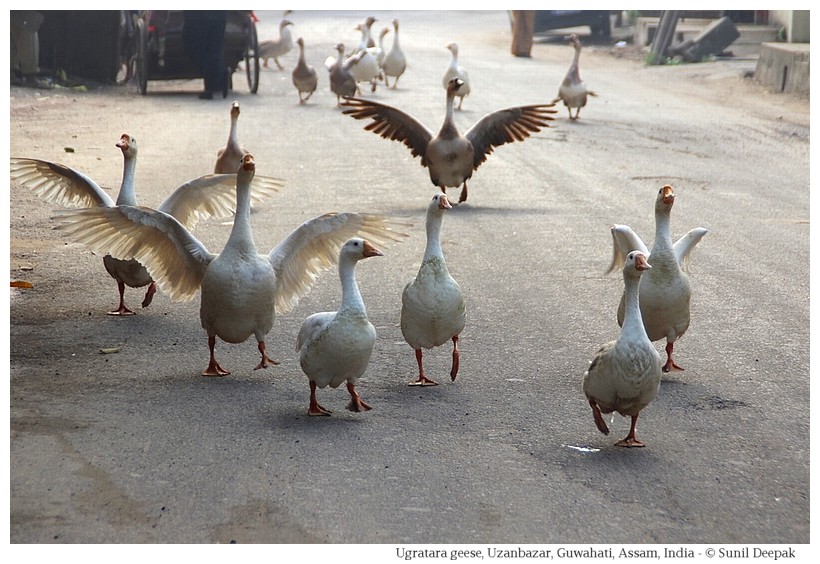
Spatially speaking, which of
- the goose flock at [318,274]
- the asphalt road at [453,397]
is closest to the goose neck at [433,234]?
the goose flock at [318,274]

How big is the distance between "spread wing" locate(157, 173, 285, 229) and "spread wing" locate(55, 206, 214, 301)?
89 centimetres

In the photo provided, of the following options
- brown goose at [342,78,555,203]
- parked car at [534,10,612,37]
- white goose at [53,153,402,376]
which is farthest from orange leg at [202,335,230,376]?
parked car at [534,10,612,37]

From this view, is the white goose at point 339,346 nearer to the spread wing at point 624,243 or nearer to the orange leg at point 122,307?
the spread wing at point 624,243

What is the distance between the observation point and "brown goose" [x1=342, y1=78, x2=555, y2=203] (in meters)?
11.5

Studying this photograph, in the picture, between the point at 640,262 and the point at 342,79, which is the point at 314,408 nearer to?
the point at 640,262

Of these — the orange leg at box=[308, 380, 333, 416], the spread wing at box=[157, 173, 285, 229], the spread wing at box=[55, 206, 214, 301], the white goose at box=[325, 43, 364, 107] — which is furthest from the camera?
the white goose at box=[325, 43, 364, 107]

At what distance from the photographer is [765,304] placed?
25.7 feet

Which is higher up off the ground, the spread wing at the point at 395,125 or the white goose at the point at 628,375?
the spread wing at the point at 395,125

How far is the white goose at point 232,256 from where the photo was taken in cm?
627

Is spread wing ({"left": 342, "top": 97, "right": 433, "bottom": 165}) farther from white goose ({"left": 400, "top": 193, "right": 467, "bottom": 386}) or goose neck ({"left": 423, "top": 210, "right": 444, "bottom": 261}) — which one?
white goose ({"left": 400, "top": 193, "right": 467, "bottom": 386})

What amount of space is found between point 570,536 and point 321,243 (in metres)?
3.08

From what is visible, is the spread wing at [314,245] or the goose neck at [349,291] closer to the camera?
the goose neck at [349,291]

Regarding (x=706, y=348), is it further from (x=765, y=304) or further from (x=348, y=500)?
(x=348, y=500)

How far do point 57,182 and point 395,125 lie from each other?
4785 millimetres
